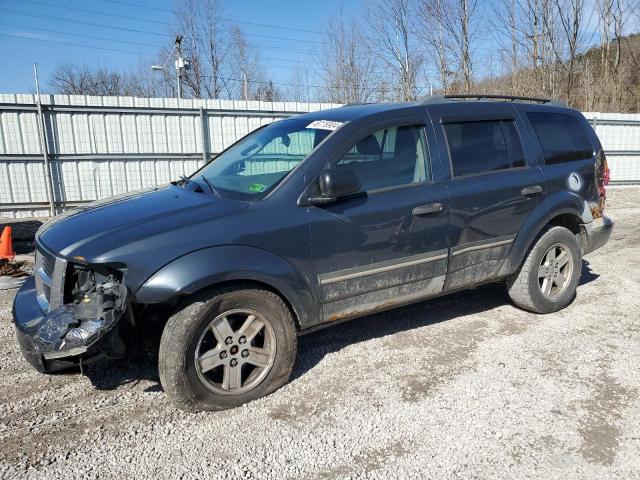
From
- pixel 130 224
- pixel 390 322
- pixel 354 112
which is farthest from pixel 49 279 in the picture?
pixel 390 322

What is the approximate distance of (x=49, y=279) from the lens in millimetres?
3084

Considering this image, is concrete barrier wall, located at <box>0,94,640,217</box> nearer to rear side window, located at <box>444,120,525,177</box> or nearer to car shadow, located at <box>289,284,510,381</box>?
car shadow, located at <box>289,284,510,381</box>

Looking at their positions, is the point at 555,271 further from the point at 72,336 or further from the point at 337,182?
the point at 72,336

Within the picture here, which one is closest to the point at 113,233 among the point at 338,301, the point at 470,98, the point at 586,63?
the point at 338,301

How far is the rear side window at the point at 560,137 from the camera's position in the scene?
14.7 ft

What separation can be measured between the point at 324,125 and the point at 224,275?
56.7 inches

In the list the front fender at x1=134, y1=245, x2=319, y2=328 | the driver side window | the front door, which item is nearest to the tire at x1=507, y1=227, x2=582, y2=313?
the front door

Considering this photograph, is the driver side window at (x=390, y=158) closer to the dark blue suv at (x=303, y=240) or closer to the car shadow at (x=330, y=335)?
the dark blue suv at (x=303, y=240)

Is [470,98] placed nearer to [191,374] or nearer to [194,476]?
[191,374]

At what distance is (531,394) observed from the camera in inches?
126

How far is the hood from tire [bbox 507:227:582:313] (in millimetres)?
2735

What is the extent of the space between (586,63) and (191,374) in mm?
20340

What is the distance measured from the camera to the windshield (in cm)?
340

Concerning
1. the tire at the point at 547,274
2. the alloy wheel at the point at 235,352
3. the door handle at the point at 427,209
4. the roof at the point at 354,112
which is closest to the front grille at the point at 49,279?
the alloy wheel at the point at 235,352
